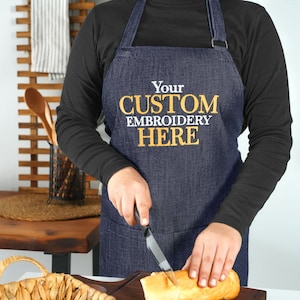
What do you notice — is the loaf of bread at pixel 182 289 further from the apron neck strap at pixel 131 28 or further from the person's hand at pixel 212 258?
the apron neck strap at pixel 131 28

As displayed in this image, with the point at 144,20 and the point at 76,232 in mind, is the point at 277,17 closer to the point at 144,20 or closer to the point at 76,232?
the point at 144,20

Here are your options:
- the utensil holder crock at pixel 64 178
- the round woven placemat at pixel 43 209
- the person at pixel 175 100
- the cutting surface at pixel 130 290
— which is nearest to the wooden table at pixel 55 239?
the round woven placemat at pixel 43 209

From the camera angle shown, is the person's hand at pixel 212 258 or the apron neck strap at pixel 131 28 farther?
the apron neck strap at pixel 131 28

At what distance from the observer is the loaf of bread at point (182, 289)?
0.88 metres

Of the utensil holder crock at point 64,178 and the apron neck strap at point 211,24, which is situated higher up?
the apron neck strap at point 211,24

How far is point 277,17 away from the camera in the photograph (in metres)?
1.70

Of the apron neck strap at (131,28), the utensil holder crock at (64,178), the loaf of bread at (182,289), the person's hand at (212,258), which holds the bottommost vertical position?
the utensil holder crock at (64,178)

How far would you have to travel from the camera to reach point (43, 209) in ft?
6.15

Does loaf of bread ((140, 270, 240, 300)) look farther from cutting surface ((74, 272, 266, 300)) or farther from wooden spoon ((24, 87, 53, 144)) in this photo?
wooden spoon ((24, 87, 53, 144))

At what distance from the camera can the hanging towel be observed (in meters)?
2.07

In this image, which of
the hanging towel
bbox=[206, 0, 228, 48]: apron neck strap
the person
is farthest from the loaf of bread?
the hanging towel

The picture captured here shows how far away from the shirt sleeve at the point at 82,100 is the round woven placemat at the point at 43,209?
1.99ft

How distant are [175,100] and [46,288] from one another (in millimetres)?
483

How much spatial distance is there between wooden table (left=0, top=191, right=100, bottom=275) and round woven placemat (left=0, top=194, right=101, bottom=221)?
0.08 metres
